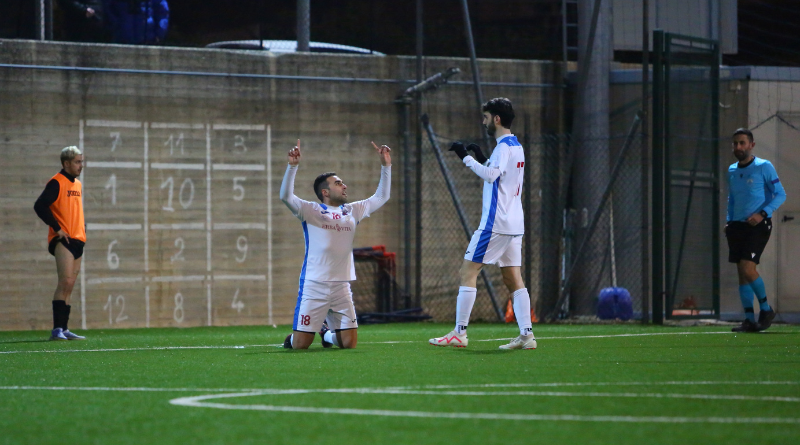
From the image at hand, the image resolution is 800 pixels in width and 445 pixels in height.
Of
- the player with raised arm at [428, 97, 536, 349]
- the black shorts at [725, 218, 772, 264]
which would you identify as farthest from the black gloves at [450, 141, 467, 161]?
the black shorts at [725, 218, 772, 264]

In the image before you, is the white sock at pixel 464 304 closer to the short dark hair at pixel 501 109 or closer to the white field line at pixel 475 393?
the short dark hair at pixel 501 109

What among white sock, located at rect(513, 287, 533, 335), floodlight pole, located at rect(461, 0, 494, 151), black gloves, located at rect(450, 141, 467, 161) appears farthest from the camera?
floodlight pole, located at rect(461, 0, 494, 151)

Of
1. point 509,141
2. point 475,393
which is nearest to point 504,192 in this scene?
point 509,141

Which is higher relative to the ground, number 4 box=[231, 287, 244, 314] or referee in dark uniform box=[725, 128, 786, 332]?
referee in dark uniform box=[725, 128, 786, 332]

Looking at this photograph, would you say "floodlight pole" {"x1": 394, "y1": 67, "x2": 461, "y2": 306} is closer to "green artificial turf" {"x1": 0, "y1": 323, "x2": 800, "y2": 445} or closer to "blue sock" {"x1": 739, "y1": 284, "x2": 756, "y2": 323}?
"blue sock" {"x1": 739, "y1": 284, "x2": 756, "y2": 323}

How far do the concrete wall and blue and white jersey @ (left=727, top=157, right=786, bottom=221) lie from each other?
234 inches

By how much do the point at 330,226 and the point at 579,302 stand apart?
7528mm

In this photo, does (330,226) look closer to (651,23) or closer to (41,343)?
(41,343)

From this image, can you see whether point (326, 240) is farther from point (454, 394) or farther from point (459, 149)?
point (454, 394)

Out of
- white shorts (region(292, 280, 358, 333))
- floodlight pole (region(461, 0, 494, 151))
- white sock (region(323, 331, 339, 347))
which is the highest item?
floodlight pole (region(461, 0, 494, 151))

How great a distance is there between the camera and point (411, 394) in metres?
5.24

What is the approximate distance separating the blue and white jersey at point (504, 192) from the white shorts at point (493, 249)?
0.05 metres

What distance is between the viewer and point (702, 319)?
13516 millimetres

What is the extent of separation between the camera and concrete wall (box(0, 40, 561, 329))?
43.9 feet
